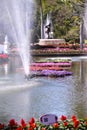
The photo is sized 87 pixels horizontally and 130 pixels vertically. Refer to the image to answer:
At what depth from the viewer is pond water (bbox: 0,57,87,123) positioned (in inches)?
429

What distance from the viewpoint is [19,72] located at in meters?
20.8

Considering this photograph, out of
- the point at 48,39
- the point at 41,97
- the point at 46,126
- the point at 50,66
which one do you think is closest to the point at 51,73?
the point at 50,66

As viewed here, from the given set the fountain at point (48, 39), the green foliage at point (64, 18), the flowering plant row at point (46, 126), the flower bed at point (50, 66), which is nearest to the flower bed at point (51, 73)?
the flower bed at point (50, 66)

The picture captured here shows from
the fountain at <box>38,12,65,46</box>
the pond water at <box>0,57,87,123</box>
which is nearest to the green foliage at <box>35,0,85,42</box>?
the fountain at <box>38,12,65,46</box>

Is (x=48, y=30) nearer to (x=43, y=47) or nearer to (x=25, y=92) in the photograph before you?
(x=43, y=47)

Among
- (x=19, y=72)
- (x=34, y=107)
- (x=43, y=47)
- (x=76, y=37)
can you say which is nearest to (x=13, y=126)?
(x=34, y=107)

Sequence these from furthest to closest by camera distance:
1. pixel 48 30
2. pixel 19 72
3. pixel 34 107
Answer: pixel 48 30 < pixel 19 72 < pixel 34 107

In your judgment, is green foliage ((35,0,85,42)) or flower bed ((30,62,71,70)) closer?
flower bed ((30,62,71,70))

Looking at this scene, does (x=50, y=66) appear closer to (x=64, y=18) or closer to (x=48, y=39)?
(x=48, y=39)

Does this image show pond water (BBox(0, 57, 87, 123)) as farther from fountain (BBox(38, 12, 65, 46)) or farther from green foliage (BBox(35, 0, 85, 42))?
green foliage (BBox(35, 0, 85, 42))

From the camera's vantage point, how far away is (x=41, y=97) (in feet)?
42.9

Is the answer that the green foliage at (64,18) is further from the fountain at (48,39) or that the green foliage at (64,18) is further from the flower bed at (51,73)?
the flower bed at (51,73)

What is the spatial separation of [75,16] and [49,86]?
3059cm

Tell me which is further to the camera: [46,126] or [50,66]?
[50,66]
